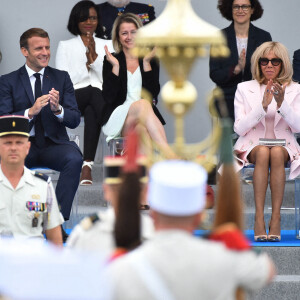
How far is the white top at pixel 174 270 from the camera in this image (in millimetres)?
2467

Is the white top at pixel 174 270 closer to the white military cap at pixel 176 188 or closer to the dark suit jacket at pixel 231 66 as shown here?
the white military cap at pixel 176 188

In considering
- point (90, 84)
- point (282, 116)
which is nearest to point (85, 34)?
point (90, 84)

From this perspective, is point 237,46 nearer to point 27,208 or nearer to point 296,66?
point 296,66

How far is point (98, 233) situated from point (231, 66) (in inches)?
165

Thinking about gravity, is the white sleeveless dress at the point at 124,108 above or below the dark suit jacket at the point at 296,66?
below

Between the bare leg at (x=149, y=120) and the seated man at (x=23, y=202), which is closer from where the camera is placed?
the seated man at (x=23, y=202)

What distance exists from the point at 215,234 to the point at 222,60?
4.44 m

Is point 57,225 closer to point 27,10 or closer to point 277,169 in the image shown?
point 277,169

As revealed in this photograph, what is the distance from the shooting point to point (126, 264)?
2492mm

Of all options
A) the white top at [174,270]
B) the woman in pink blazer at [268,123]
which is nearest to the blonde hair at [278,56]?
the woman in pink blazer at [268,123]

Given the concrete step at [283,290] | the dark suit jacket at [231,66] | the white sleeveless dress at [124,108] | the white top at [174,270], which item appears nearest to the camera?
the white top at [174,270]

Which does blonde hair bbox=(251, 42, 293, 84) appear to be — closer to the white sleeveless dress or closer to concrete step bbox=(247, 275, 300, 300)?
the white sleeveless dress

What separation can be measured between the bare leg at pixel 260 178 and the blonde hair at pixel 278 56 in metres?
0.52

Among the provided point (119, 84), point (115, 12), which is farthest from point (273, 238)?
point (115, 12)
